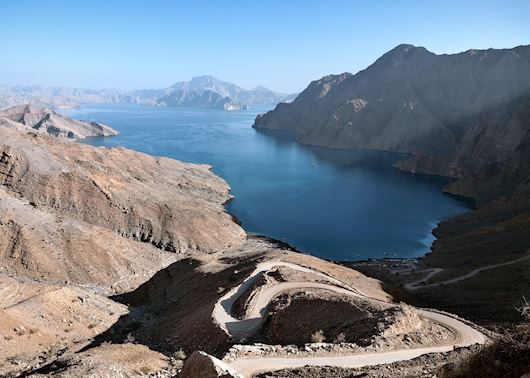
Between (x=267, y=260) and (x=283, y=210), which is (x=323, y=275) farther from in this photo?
(x=283, y=210)

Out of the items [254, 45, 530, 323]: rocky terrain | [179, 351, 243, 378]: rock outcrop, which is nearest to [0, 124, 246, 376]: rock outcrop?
[179, 351, 243, 378]: rock outcrop

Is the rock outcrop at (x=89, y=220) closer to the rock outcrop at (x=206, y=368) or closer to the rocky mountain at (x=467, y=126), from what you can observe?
the rock outcrop at (x=206, y=368)

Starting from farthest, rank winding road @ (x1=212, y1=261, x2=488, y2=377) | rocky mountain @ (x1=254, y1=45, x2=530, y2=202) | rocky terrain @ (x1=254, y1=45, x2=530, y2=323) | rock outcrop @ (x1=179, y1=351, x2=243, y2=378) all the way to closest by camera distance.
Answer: rocky mountain @ (x1=254, y1=45, x2=530, y2=202)
rocky terrain @ (x1=254, y1=45, x2=530, y2=323)
winding road @ (x1=212, y1=261, x2=488, y2=377)
rock outcrop @ (x1=179, y1=351, x2=243, y2=378)

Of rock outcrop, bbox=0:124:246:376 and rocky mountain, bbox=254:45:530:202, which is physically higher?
rocky mountain, bbox=254:45:530:202

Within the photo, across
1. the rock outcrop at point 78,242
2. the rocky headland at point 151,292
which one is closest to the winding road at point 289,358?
the rocky headland at point 151,292

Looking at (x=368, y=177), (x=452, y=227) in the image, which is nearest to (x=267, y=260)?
(x=452, y=227)

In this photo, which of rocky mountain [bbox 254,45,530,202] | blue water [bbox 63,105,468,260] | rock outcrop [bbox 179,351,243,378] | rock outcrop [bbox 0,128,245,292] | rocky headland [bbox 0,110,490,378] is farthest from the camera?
rocky mountain [bbox 254,45,530,202]

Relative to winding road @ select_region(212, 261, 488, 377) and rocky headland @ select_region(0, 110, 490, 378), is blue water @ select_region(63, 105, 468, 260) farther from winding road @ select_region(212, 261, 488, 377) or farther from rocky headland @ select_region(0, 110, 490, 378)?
winding road @ select_region(212, 261, 488, 377)
